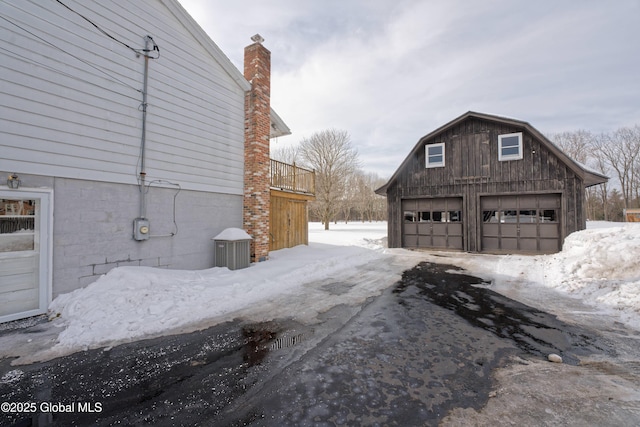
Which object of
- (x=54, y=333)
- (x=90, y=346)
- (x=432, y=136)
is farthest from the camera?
(x=432, y=136)

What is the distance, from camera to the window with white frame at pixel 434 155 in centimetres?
1401

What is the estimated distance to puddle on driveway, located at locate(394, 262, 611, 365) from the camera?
3.80 metres

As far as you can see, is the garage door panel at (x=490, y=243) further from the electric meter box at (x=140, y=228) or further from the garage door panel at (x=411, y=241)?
the electric meter box at (x=140, y=228)

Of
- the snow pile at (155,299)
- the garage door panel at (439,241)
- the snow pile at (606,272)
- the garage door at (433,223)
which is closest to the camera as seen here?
the snow pile at (155,299)

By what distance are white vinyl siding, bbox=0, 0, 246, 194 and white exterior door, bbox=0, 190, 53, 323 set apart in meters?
0.59

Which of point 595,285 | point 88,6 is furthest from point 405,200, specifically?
point 88,6

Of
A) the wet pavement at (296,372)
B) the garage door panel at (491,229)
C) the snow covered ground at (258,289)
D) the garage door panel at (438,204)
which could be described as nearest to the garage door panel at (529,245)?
the garage door panel at (491,229)

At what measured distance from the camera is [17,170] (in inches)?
192

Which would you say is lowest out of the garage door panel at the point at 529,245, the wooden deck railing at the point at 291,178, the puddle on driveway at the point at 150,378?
the puddle on driveway at the point at 150,378

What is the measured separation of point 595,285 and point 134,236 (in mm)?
10264

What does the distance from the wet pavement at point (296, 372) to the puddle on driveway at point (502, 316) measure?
31 millimetres

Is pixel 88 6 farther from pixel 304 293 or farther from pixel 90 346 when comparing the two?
pixel 304 293

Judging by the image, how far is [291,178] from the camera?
12953mm

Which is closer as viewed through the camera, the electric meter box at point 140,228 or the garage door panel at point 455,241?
the electric meter box at point 140,228
